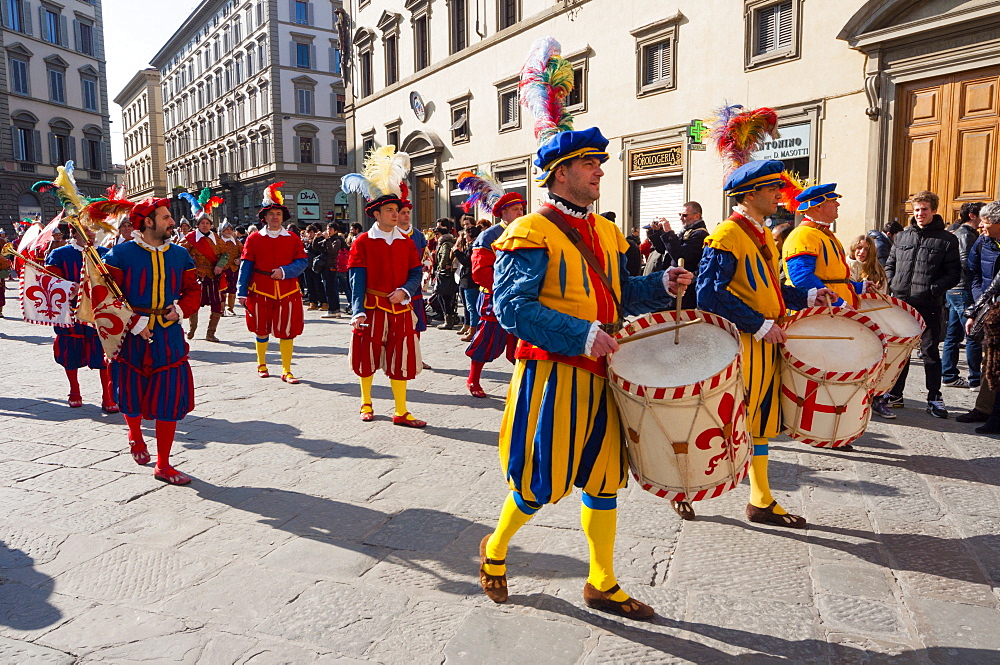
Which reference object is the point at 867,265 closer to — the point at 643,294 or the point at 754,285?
the point at 754,285

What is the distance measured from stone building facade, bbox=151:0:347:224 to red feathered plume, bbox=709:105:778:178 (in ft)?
125

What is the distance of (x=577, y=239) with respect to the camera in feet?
9.03

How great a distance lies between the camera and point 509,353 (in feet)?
22.5

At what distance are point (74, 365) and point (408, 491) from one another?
4.15 metres

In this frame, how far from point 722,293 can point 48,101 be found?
51.0 metres

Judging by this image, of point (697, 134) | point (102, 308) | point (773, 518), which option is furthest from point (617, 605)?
point (697, 134)

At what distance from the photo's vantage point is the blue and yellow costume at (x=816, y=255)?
178 inches

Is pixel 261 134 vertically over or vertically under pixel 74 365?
over

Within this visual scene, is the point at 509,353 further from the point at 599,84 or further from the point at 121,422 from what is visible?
the point at 599,84

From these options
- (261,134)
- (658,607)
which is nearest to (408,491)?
(658,607)

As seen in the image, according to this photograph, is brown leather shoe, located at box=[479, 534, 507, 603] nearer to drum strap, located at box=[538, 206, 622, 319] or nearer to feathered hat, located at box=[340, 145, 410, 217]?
drum strap, located at box=[538, 206, 622, 319]

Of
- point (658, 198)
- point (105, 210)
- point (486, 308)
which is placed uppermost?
point (658, 198)

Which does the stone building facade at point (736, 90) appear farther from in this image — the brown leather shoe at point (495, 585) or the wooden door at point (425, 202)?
the brown leather shoe at point (495, 585)

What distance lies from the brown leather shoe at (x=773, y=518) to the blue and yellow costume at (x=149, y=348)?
339 centimetres
